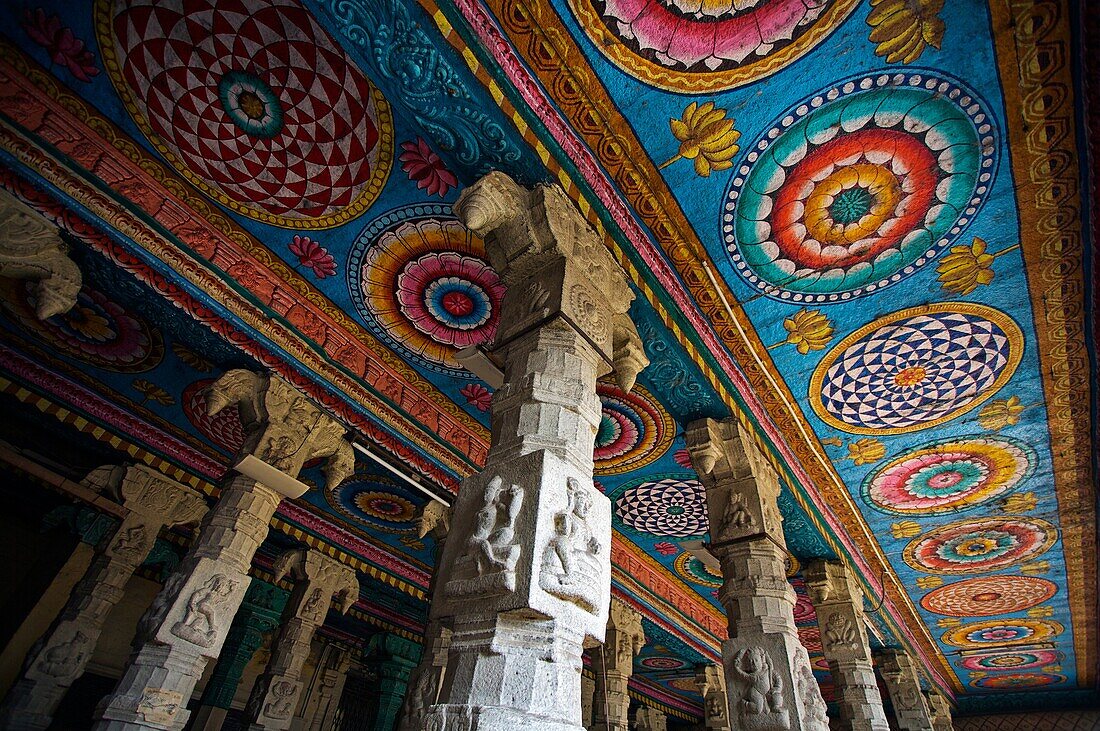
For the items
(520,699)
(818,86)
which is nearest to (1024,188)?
(818,86)

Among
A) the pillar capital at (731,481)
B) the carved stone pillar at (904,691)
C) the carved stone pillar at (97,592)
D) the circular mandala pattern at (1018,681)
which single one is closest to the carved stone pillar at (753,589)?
the pillar capital at (731,481)

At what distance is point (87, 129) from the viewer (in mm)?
3896

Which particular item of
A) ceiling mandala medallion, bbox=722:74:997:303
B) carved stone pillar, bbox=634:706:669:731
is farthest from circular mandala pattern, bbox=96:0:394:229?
carved stone pillar, bbox=634:706:669:731

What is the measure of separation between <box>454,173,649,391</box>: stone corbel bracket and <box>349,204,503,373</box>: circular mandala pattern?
2.44 ft

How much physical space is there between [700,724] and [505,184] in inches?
781

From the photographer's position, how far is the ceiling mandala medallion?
10.9ft

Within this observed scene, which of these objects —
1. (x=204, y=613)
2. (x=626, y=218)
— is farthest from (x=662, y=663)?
(x=626, y=218)

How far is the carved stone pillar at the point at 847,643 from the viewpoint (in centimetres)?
627

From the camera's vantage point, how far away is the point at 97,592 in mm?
6203

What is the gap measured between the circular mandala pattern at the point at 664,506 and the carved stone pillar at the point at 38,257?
19.3ft

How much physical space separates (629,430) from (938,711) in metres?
12.0

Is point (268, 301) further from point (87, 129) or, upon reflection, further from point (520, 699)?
point (520, 699)

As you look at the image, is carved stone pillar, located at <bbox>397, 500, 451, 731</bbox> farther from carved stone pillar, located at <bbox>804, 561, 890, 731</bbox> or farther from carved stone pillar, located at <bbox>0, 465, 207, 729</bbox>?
carved stone pillar, located at <bbox>804, 561, 890, 731</bbox>

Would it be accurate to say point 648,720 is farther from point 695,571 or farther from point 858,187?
point 858,187
